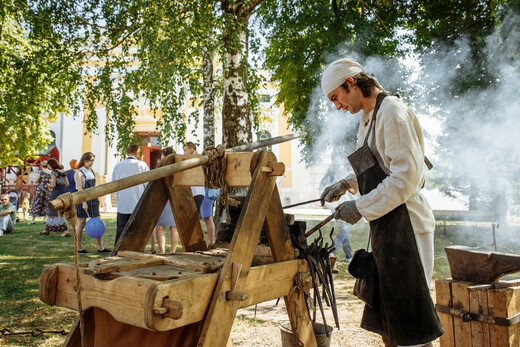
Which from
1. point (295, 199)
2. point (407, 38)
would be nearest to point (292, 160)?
point (295, 199)

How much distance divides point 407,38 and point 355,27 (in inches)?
73.0

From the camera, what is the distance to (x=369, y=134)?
2.27 metres

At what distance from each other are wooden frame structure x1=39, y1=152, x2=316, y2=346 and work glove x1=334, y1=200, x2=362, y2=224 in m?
0.32

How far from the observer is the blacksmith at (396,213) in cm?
203

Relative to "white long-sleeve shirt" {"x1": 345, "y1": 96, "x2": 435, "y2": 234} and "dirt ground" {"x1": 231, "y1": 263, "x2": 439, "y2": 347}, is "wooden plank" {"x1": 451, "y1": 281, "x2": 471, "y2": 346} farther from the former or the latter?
"white long-sleeve shirt" {"x1": 345, "y1": 96, "x2": 435, "y2": 234}

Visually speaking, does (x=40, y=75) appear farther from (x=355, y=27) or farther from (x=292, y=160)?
(x=292, y=160)

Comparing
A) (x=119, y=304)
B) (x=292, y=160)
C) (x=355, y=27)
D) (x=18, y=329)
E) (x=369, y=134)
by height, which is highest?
(x=355, y=27)

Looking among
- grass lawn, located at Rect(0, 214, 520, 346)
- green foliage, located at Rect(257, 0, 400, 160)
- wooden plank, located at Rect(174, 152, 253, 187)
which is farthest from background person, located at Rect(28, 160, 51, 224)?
wooden plank, located at Rect(174, 152, 253, 187)

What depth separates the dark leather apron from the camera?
2.04m

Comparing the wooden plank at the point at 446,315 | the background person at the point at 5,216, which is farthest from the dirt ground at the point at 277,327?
the background person at the point at 5,216

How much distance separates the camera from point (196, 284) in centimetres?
168

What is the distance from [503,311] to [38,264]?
19.4ft

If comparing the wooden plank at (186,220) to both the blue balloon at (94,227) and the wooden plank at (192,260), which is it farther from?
the blue balloon at (94,227)

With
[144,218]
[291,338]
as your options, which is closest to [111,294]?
[144,218]
